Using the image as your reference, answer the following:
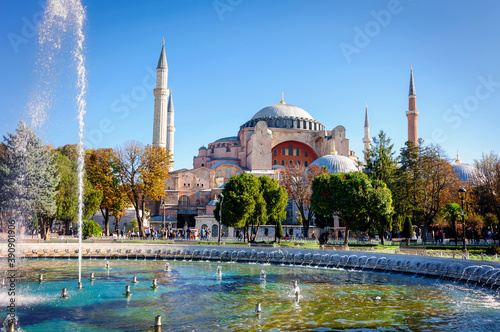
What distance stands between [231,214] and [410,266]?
1275cm

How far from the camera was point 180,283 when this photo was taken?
496 inches

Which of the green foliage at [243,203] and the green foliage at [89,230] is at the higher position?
the green foliage at [243,203]

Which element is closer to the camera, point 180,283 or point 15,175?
point 180,283

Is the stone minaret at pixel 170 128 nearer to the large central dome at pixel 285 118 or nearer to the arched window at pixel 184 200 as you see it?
the arched window at pixel 184 200

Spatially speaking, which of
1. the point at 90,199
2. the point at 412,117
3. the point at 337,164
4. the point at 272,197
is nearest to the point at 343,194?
the point at 272,197

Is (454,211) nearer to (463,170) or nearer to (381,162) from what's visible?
(381,162)

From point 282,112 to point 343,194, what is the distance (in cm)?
3666

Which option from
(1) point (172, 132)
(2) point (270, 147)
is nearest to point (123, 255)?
(2) point (270, 147)

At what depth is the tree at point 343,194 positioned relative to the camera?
21969mm

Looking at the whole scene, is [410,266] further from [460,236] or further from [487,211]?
[487,211]

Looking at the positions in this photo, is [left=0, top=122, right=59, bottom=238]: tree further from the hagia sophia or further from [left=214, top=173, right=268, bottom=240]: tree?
the hagia sophia

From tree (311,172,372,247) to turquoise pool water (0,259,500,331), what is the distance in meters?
7.26

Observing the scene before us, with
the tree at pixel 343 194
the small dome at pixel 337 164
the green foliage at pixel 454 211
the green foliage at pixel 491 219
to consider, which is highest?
the small dome at pixel 337 164

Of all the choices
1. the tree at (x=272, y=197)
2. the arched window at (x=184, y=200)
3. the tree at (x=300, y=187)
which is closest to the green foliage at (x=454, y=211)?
the tree at (x=300, y=187)
